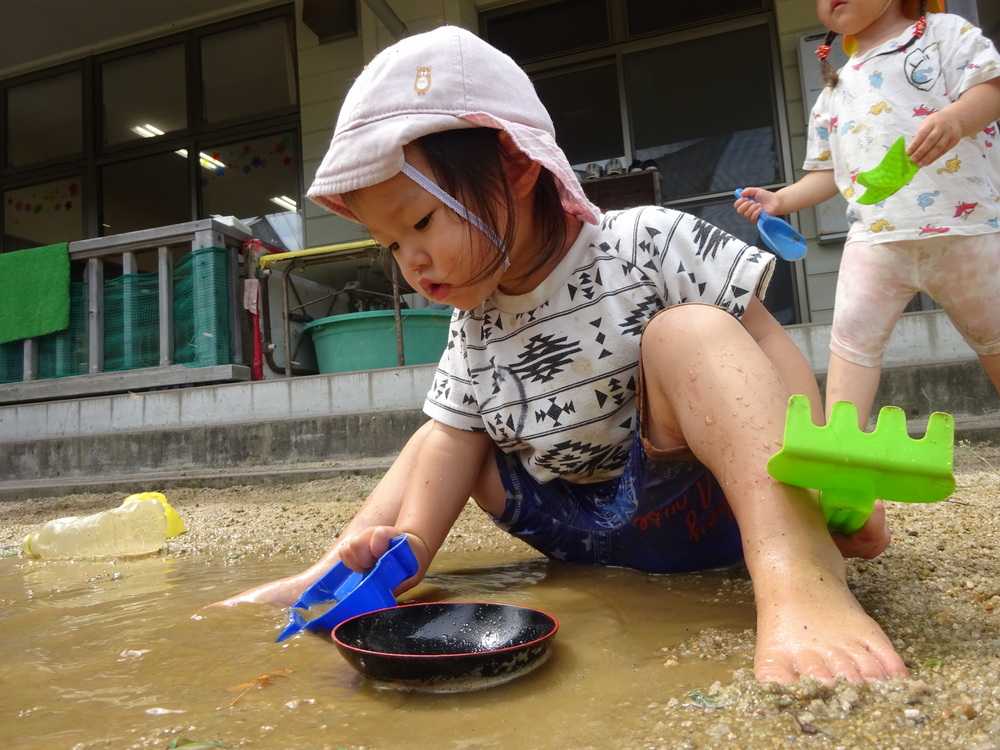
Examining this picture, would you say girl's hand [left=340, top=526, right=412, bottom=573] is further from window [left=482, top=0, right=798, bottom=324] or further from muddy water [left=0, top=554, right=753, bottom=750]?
window [left=482, top=0, right=798, bottom=324]

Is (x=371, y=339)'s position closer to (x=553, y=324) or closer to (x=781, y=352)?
(x=553, y=324)

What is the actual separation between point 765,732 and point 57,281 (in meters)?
5.02

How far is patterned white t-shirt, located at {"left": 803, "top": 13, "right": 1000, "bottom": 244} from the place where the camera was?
1.71 metres

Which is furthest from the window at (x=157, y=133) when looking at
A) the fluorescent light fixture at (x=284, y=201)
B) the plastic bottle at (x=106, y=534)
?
the plastic bottle at (x=106, y=534)

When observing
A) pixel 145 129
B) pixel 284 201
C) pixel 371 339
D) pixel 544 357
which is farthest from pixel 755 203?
pixel 145 129

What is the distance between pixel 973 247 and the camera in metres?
1.69

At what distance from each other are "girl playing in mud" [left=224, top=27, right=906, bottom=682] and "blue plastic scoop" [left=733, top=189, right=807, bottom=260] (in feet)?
1.86

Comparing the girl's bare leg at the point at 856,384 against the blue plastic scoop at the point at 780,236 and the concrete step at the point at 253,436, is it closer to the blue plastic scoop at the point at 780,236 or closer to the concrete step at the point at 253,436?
the blue plastic scoop at the point at 780,236

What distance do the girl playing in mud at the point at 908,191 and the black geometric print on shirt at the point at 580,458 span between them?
726mm

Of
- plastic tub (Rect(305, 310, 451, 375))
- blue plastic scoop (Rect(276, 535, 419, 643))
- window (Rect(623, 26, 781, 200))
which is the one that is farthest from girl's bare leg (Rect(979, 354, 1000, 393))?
window (Rect(623, 26, 781, 200))

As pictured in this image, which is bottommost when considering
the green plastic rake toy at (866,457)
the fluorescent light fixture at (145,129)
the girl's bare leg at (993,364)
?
the green plastic rake toy at (866,457)

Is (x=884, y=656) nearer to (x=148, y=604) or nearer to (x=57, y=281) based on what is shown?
(x=148, y=604)

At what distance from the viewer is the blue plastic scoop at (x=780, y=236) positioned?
164cm

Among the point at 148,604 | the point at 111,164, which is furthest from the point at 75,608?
the point at 111,164
